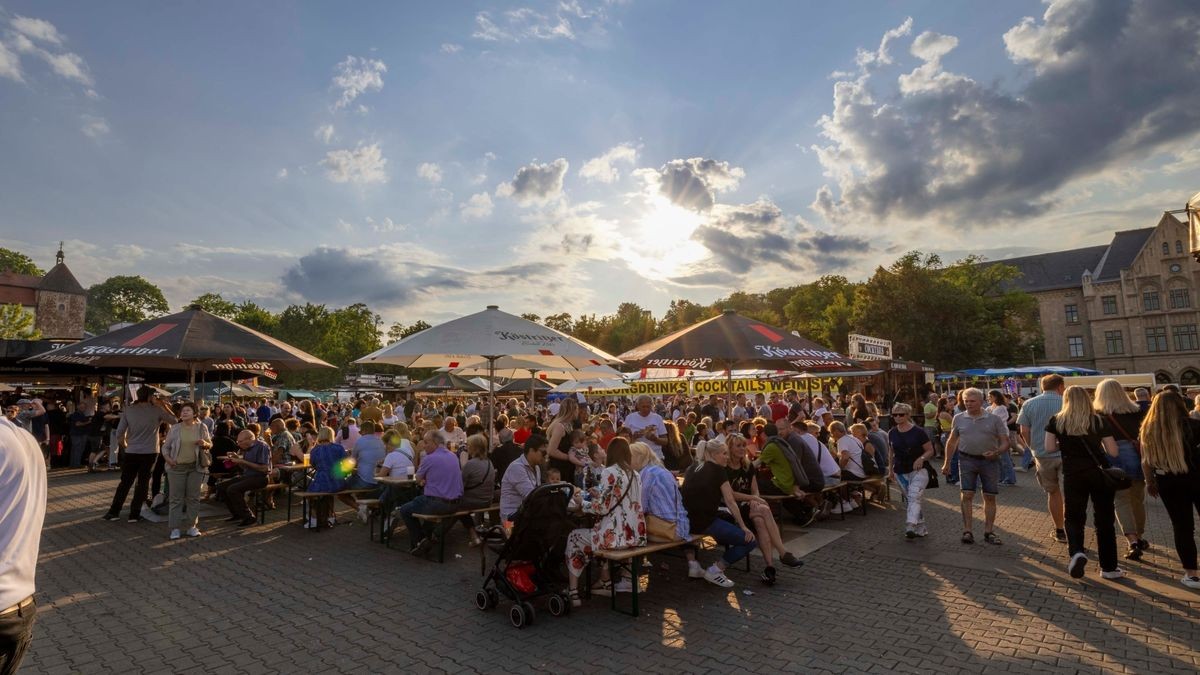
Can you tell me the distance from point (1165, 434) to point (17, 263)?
130 m

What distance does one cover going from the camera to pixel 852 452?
9.33 metres

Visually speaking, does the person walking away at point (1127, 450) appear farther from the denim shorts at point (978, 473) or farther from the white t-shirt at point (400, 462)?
the white t-shirt at point (400, 462)

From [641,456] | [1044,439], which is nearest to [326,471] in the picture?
[641,456]

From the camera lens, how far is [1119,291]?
58.9 m

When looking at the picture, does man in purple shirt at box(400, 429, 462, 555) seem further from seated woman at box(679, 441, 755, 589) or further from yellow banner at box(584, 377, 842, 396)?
yellow banner at box(584, 377, 842, 396)

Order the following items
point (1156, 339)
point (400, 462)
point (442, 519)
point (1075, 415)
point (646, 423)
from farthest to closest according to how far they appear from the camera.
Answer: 1. point (1156, 339)
2. point (646, 423)
3. point (400, 462)
4. point (442, 519)
5. point (1075, 415)

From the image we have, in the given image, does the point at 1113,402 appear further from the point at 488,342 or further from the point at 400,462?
the point at 400,462

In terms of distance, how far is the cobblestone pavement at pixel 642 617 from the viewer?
4172 millimetres

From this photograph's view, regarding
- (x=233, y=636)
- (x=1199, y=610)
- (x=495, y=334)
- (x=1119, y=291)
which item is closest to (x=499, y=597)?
(x=233, y=636)

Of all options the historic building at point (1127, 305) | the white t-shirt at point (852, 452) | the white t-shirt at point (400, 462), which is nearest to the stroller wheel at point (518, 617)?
the white t-shirt at point (400, 462)

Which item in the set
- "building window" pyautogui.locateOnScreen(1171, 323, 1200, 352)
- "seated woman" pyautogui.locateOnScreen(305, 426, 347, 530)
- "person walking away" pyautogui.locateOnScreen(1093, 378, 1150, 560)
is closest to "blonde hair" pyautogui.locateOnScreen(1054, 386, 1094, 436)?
"person walking away" pyautogui.locateOnScreen(1093, 378, 1150, 560)

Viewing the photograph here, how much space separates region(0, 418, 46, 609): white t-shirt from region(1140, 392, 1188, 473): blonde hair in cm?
809

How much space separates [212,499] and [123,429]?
3.04m

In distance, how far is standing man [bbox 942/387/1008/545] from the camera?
702 cm
